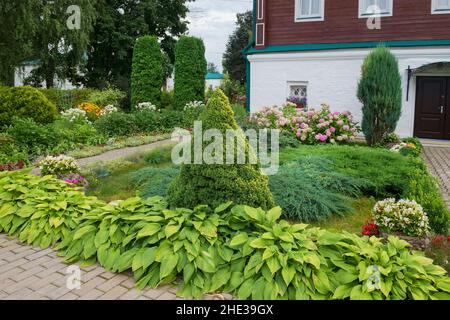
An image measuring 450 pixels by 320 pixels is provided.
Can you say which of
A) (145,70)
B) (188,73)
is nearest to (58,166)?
(188,73)

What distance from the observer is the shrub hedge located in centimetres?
332

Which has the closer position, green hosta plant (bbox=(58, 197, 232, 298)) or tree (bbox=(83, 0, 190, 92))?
green hosta plant (bbox=(58, 197, 232, 298))

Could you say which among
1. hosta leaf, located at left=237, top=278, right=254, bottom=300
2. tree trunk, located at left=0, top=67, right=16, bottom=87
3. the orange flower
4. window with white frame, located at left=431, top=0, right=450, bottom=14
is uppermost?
window with white frame, located at left=431, top=0, right=450, bottom=14

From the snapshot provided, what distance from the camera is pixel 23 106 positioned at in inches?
470

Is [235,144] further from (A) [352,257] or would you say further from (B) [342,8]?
(B) [342,8]

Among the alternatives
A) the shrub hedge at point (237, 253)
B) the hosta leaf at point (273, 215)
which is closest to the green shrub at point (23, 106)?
the shrub hedge at point (237, 253)

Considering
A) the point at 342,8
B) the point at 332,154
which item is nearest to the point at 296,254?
the point at 332,154

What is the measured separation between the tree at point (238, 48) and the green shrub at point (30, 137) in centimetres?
2293

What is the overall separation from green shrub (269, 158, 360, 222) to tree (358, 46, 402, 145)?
14.7 ft

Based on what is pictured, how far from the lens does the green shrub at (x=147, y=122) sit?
14023 mm

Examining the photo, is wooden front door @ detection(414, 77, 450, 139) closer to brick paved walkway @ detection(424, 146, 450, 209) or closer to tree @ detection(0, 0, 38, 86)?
brick paved walkway @ detection(424, 146, 450, 209)

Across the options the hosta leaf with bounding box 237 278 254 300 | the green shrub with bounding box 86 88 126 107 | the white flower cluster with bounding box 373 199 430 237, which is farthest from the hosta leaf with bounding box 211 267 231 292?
the green shrub with bounding box 86 88 126 107

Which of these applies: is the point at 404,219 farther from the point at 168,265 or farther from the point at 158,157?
the point at 158,157

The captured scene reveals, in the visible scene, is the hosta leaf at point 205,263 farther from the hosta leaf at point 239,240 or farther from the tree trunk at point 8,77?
the tree trunk at point 8,77
